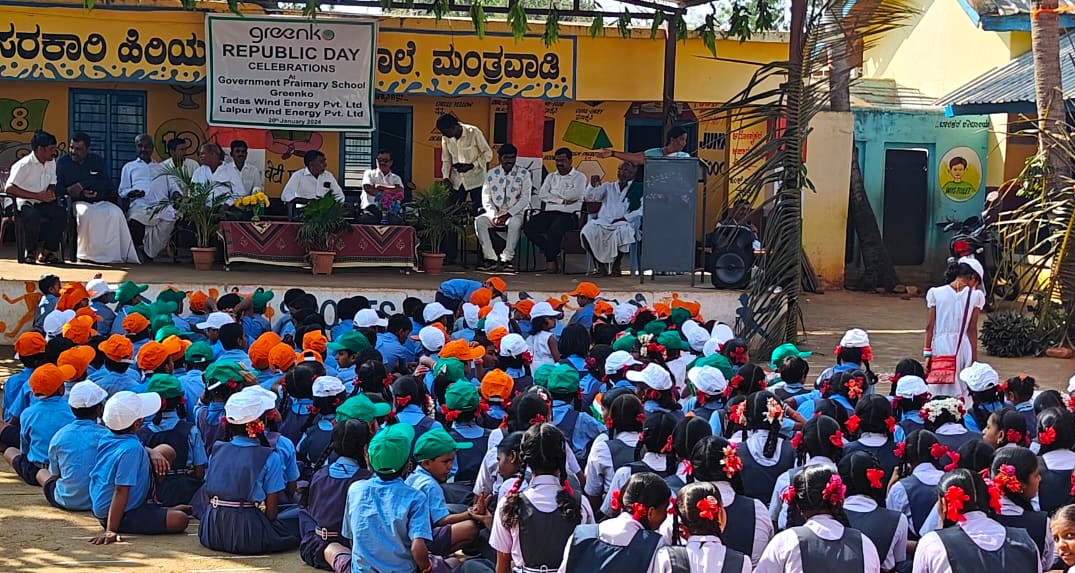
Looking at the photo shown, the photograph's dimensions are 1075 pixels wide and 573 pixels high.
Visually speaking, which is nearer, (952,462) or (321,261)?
(952,462)

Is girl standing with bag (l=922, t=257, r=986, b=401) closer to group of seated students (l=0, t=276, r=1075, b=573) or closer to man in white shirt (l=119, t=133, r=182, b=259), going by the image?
group of seated students (l=0, t=276, r=1075, b=573)

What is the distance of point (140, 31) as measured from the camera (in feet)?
46.2

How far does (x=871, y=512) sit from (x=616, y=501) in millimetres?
1008

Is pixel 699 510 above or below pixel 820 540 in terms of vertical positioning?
above

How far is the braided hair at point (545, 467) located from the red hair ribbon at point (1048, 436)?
2243 mm

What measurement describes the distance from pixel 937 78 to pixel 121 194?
40.7ft

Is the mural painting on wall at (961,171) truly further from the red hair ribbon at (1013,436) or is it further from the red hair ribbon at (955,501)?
the red hair ribbon at (955,501)

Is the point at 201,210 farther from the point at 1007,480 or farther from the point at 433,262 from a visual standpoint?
the point at 1007,480

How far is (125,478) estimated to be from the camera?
6.46 meters

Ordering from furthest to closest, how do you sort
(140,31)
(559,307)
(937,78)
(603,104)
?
1. (937,78)
2. (603,104)
3. (140,31)
4. (559,307)

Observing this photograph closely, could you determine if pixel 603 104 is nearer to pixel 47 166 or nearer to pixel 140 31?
pixel 140 31

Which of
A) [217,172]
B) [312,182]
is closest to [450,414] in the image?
[312,182]

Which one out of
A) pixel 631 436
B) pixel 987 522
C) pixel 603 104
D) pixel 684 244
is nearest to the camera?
pixel 987 522

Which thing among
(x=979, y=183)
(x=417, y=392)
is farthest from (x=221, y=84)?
(x=979, y=183)
